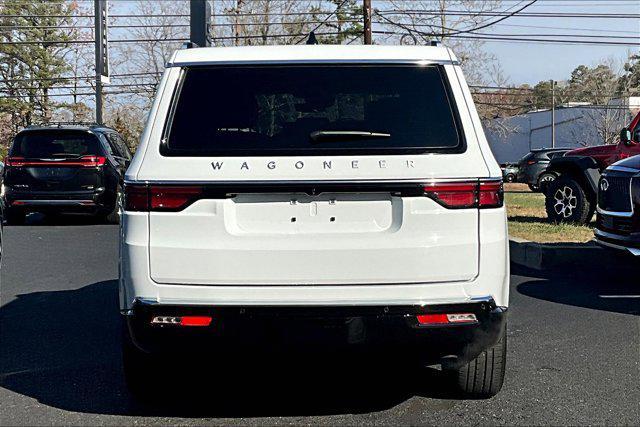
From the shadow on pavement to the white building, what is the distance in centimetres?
4123

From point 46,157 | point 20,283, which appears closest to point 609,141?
point 46,157

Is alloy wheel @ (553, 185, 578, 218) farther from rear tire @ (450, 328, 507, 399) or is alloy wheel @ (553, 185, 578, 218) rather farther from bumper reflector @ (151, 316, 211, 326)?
bumper reflector @ (151, 316, 211, 326)

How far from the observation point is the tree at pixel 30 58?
41531mm

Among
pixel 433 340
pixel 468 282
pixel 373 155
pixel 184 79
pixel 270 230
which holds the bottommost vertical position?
pixel 433 340

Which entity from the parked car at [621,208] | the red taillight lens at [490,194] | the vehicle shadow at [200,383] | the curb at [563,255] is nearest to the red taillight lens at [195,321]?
the vehicle shadow at [200,383]

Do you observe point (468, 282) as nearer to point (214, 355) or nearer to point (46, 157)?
point (214, 355)

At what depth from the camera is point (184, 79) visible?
12.3 ft

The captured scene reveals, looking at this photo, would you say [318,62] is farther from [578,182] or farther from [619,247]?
[578,182]

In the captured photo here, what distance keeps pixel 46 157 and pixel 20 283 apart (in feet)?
18.4

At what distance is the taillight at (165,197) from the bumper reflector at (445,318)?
1156mm

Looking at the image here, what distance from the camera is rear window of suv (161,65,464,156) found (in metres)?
3.57

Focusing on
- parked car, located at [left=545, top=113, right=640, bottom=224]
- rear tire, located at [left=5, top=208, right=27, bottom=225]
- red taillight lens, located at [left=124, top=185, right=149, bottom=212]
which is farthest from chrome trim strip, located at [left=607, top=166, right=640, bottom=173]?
rear tire, located at [left=5, top=208, right=27, bottom=225]

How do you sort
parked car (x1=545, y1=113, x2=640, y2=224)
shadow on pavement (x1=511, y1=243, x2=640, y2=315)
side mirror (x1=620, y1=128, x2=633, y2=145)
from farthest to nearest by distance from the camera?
parked car (x1=545, y1=113, x2=640, y2=224) → side mirror (x1=620, y1=128, x2=633, y2=145) → shadow on pavement (x1=511, y1=243, x2=640, y2=315)

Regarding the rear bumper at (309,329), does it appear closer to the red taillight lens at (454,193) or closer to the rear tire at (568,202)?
the red taillight lens at (454,193)
